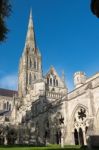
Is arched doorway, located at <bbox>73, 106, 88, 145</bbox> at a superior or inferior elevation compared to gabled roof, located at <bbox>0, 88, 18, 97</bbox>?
inferior

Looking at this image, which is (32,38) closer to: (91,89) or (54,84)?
(54,84)

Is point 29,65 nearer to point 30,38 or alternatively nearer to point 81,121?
point 30,38

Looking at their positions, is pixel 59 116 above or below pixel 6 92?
below

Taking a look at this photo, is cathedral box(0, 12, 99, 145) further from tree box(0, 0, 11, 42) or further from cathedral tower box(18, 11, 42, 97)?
cathedral tower box(18, 11, 42, 97)

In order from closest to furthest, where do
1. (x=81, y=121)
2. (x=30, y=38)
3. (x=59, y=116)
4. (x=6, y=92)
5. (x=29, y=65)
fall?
1. (x=81, y=121)
2. (x=59, y=116)
3. (x=29, y=65)
4. (x=30, y=38)
5. (x=6, y=92)

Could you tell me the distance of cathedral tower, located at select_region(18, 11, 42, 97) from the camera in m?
82.4

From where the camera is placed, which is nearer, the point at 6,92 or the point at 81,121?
the point at 81,121

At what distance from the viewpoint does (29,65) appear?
287 feet

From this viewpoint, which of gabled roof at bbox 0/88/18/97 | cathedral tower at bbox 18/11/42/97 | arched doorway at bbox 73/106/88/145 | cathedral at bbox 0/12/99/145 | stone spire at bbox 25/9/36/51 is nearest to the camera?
cathedral at bbox 0/12/99/145

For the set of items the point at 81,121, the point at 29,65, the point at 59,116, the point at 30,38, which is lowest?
the point at 81,121

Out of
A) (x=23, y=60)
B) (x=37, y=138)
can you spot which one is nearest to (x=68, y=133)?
(x=37, y=138)

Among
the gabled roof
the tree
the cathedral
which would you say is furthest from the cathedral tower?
the tree

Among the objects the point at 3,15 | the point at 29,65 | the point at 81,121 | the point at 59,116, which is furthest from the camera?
the point at 29,65

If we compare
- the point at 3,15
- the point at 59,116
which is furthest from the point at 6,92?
the point at 3,15
